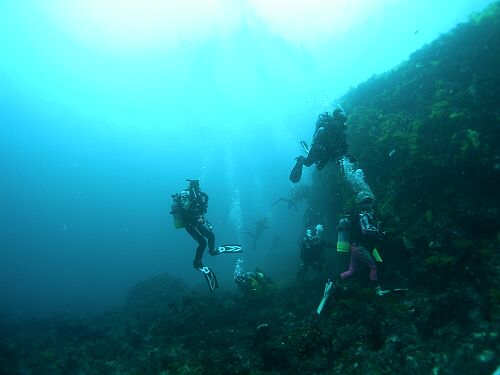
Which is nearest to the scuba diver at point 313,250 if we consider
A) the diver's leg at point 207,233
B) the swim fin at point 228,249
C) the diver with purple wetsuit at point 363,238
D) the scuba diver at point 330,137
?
the swim fin at point 228,249

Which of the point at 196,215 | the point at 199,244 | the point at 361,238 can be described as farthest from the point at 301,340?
the point at 196,215

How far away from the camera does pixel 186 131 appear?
552 feet

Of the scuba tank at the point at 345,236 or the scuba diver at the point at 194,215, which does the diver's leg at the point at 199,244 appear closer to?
the scuba diver at the point at 194,215

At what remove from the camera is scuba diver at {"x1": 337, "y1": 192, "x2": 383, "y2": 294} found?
8.21m

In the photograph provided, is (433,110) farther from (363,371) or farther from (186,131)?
(186,131)

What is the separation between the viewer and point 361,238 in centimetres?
841

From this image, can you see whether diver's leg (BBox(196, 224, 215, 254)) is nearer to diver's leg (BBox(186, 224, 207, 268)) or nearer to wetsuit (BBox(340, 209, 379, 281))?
diver's leg (BBox(186, 224, 207, 268))

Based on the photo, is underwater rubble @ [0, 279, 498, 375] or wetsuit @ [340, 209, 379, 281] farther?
wetsuit @ [340, 209, 379, 281]

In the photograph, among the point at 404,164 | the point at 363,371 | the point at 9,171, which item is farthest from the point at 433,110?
the point at 9,171

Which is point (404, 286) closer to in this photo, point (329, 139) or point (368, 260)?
point (368, 260)

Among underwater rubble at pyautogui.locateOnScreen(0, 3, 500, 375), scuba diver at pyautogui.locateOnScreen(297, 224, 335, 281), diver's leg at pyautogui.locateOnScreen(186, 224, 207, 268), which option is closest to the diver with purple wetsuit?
underwater rubble at pyautogui.locateOnScreen(0, 3, 500, 375)

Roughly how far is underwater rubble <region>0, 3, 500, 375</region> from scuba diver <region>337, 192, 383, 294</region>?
0.53 metres

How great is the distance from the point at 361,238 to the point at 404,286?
1526 mm

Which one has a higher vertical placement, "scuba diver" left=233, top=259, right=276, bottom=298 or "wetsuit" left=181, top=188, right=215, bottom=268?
"wetsuit" left=181, top=188, right=215, bottom=268
